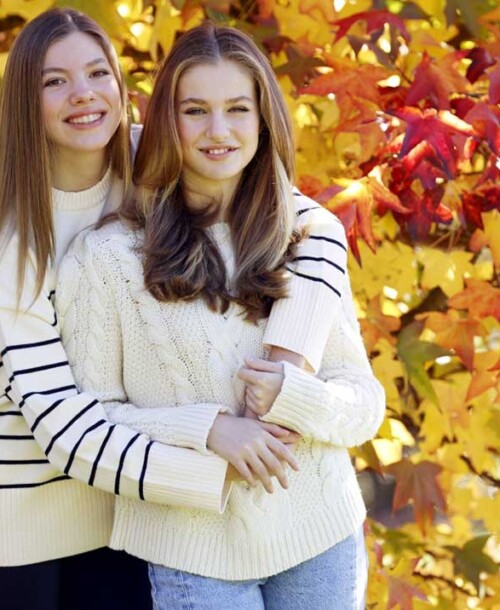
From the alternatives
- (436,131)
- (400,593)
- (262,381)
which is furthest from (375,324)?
(262,381)

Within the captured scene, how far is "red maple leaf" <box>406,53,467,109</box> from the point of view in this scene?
2.68 m

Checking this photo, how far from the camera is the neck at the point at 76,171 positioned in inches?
91.7

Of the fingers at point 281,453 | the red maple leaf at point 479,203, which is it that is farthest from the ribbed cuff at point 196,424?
the red maple leaf at point 479,203

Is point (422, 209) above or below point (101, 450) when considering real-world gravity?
above

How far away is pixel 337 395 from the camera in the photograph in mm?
2225

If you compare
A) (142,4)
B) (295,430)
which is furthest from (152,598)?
(142,4)

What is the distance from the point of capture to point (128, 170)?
237 cm

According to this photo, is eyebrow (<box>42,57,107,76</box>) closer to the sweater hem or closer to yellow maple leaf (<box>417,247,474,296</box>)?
the sweater hem

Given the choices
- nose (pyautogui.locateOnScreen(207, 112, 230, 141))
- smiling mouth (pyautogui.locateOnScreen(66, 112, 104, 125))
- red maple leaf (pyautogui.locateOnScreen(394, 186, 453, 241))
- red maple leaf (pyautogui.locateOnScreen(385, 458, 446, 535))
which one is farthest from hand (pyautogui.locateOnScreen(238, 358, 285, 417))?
red maple leaf (pyautogui.locateOnScreen(385, 458, 446, 535))

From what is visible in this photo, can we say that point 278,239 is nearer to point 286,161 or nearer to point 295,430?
point 286,161

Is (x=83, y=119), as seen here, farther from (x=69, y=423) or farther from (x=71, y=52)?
(x=69, y=423)

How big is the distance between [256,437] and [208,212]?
43 cm

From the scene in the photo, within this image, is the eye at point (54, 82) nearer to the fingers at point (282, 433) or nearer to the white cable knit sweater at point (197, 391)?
the white cable knit sweater at point (197, 391)

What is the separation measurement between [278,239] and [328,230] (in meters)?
0.11
